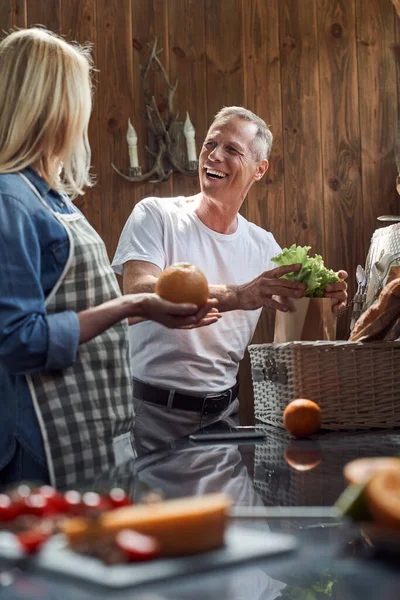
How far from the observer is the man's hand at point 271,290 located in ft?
7.18

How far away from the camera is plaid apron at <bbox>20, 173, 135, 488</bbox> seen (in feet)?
4.65

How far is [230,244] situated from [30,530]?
2012mm

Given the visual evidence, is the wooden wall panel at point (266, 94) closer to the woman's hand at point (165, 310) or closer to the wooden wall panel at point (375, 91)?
the wooden wall panel at point (375, 91)

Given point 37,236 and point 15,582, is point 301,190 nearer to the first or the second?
point 37,236

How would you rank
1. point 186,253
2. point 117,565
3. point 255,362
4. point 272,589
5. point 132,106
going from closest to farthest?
point 117,565, point 272,589, point 255,362, point 186,253, point 132,106

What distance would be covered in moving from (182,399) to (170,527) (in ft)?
5.88

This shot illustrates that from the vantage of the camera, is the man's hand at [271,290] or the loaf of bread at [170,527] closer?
the loaf of bread at [170,527]

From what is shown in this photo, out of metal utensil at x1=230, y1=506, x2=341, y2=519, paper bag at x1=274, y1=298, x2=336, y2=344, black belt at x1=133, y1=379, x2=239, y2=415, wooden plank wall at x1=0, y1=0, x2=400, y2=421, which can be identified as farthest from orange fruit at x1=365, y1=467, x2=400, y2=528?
wooden plank wall at x1=0, y1=0, x2=400, y2=421

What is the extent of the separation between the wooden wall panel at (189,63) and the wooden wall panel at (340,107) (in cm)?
51

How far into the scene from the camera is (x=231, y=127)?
9.16ft

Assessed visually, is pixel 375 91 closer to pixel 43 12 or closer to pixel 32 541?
pixel 43 12

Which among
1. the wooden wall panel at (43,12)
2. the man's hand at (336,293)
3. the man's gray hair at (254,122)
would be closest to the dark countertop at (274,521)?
the man's hand at (336,293)

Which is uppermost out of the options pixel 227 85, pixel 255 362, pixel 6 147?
pixel 227 85

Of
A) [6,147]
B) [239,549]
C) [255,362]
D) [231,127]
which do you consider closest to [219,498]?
[239,549]
